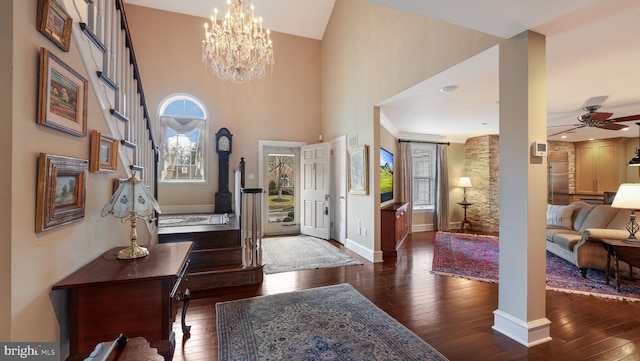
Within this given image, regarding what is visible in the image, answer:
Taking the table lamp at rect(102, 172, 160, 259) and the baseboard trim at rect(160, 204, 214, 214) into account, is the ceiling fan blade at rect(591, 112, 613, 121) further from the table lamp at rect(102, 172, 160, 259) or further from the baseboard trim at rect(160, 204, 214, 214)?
the baseboard trim at rect(160, 204, 214, 214)

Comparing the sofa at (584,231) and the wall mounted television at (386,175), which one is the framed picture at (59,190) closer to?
the wall mounted television at (386,175)

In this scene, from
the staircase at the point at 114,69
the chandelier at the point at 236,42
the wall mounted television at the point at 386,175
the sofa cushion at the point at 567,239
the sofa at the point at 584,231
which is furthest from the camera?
the wall mounted television at the point at 386,175

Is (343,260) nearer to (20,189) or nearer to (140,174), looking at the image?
(140,174)

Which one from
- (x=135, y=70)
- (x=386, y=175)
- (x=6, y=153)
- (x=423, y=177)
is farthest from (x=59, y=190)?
(x=423, y=177)

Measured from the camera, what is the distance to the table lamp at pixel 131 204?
1.66 meters

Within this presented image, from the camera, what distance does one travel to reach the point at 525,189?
2.02 metres

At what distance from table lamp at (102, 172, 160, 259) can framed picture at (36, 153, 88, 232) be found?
0.15 metres

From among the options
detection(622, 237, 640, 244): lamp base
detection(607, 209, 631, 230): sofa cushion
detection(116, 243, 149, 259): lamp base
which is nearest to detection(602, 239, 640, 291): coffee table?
detection(622, 237, 640, 244): lamp base

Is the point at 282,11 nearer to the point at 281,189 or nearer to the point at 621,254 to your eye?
the point at 281,189

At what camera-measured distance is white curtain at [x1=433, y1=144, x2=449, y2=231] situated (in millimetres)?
6586

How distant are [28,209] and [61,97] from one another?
→ 0.58m

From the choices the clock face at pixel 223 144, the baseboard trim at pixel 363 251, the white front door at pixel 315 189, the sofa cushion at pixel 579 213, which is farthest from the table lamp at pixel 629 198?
the clock face at pixel 223 144

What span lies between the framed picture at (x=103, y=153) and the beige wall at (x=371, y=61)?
3031 mm

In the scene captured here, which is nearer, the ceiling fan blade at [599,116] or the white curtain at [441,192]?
the ceiling fan blade at [599,116]
